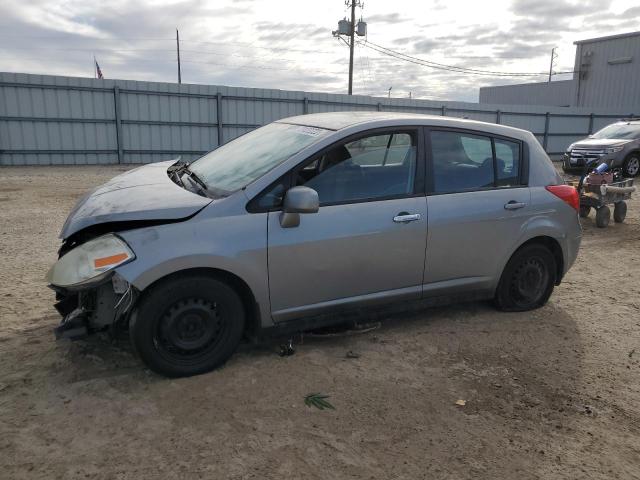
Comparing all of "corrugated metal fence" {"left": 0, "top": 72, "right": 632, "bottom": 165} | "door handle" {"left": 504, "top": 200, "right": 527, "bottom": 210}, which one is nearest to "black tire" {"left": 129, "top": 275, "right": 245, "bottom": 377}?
"door handle" {"left": 504, "top": 200, "right": 527, "bottom": 210}

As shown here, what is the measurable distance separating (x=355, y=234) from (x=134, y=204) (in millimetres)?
1449

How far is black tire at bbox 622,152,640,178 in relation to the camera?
15297 mm

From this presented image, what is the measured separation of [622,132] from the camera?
1584cm

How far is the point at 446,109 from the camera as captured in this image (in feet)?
73.2

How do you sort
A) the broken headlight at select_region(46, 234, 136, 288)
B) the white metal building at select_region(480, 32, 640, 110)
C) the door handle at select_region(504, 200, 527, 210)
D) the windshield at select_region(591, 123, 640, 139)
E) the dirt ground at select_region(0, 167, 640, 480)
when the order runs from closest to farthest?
the dirt ground at select_region(0, 167, 640, 480) < the broken headlight at select_region(46, 234, 136, 288) < the door handle at select_region(504, 200, 527, 210) < the windshield at select_region(591, 123, 640, 139) < the white metal building at select_region(480, 32, 640, 110)

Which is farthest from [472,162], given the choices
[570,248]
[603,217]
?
[603,217]

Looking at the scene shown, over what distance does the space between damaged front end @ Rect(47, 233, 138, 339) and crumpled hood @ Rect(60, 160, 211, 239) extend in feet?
0.42

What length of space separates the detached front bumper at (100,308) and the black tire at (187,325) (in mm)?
89

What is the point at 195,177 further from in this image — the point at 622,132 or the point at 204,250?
the point at 622,132

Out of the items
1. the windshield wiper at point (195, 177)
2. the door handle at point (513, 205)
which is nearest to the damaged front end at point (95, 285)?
the windshield wiper at point (195, 177)

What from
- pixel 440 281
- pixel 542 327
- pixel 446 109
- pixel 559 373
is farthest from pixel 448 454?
pixel 446 109

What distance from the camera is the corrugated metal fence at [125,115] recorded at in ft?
51.4

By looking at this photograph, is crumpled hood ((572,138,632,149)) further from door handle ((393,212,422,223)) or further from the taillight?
door handle ((393,212,422,223))

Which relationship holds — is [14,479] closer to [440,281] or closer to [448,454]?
[448,454]
